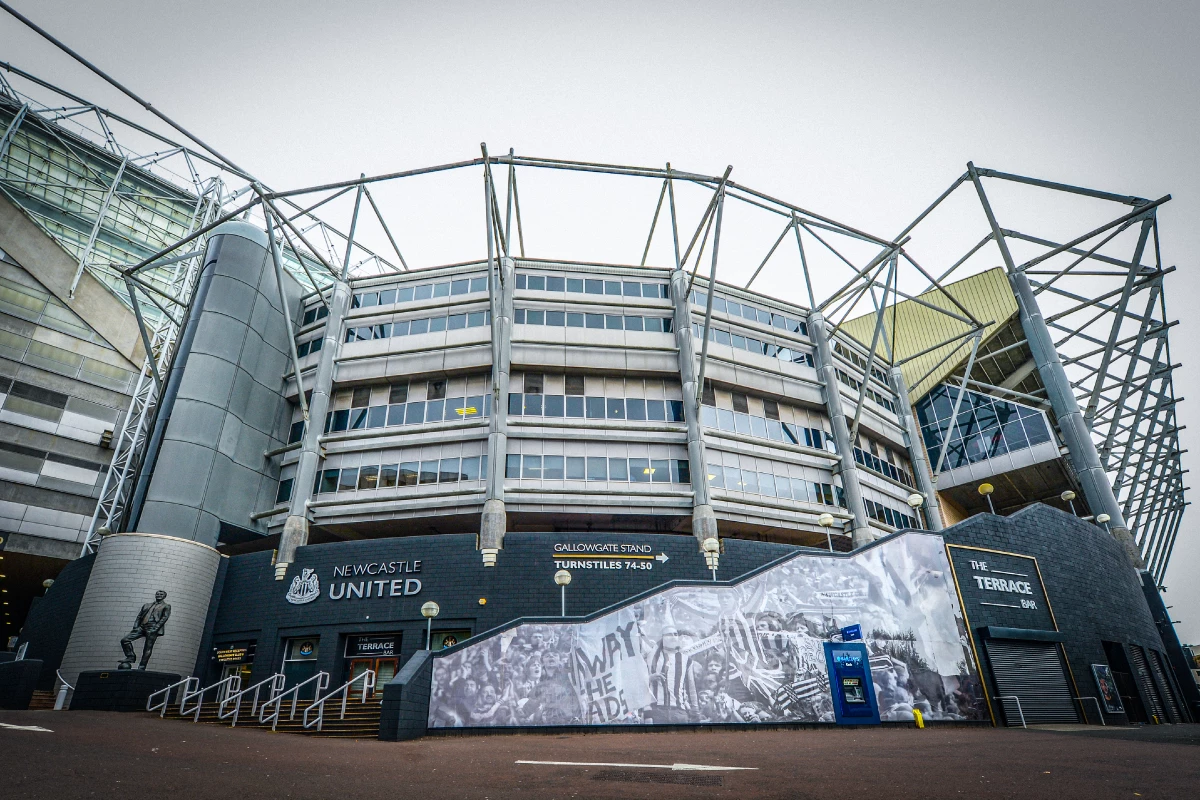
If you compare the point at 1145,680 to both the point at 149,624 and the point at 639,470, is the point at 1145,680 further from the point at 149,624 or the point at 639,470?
the point at 149,624

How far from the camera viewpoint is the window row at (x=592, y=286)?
36688 millimetres

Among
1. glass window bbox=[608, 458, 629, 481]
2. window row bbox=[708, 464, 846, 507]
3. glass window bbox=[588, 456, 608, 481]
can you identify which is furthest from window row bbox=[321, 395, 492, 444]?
window row bbox=[708, 464, 846, 507]

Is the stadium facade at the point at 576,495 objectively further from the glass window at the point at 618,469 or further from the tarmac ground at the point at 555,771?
the tarmac ground at the point at 555,771

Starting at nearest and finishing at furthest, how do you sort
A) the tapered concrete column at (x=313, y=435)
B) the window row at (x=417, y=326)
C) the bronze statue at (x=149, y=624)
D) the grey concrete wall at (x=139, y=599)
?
the bronze statue at (x=149, y=624) < the grey concrete wall at (x=139, y=599) < the tapered concrete column at (x=313, y=435) < the window row at (x=417, y=326)

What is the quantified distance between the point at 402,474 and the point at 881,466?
2979cm

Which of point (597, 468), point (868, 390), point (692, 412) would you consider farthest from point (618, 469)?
point (868, 390)

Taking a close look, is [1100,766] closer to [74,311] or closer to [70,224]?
[74,311]

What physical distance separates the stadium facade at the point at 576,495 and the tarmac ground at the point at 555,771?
8.10m

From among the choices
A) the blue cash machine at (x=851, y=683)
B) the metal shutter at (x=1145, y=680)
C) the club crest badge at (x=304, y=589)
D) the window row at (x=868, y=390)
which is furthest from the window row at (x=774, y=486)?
the club crest badge at (x=304, y=589)

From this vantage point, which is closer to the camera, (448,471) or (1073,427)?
(448,471)

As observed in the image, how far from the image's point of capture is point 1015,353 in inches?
1922

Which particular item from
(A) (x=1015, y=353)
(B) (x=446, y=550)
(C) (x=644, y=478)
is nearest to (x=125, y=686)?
(B) (x=446, y=550)

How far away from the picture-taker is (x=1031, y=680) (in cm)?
2228

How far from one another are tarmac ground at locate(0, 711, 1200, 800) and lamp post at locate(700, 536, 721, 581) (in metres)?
13.0
